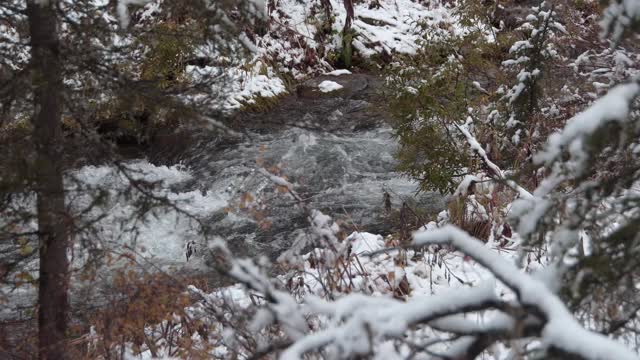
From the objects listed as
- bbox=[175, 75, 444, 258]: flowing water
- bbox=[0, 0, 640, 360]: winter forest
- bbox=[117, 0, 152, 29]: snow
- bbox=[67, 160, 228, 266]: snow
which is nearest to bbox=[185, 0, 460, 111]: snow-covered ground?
bbox=[175, 75, 444, 258]: flowing water

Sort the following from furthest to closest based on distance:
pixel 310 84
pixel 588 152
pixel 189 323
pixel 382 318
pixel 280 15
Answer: pixel 280 15, pixel 310 84, pixel 189 323, pixel 588 152, pixel 382 318

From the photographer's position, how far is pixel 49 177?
311 centimetres

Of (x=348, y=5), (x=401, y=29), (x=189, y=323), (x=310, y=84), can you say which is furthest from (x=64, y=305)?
(x=401, y=29)

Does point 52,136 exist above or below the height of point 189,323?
above

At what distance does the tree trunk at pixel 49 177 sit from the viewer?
3105 mm

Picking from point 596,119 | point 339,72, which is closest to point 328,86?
point 339,72

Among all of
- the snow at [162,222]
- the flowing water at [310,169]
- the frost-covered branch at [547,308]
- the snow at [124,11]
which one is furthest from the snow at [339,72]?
the frost-covered branch at [547,308]

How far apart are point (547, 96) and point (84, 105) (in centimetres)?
494

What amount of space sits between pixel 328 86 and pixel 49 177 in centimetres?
821

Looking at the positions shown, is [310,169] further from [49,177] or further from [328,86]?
[49,177]

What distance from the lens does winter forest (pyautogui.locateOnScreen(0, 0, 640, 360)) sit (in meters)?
1.68

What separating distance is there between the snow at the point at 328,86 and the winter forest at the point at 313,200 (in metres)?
0.91

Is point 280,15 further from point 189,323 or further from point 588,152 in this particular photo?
point 588,152

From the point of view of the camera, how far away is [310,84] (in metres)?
11.2
